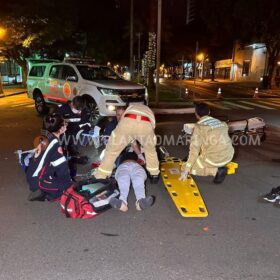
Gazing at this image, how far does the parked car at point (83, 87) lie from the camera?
423 inches

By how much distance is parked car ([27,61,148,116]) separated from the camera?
10.7m

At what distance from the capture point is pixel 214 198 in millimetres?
4945

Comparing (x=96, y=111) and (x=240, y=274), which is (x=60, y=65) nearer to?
(x=96, y=111)

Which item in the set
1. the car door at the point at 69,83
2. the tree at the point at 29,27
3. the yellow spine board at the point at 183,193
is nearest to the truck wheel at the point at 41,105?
the car door at the point at 69,83

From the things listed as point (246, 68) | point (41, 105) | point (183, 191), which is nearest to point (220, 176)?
point (183, 191)

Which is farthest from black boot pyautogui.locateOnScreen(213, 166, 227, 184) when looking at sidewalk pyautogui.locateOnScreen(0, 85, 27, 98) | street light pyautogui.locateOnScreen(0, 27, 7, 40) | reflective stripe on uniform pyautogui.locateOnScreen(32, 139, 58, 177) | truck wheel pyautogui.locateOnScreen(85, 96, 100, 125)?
street light pyautogui.locateOnScreen(0, 27, 7, 40)

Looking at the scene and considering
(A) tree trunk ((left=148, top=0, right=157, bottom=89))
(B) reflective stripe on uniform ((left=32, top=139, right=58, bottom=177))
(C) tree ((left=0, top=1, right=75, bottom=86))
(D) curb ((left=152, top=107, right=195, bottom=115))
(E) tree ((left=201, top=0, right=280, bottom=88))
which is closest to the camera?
(B) reflective stripe on uniform ((left=32, top=139, right=58, bottom=177))

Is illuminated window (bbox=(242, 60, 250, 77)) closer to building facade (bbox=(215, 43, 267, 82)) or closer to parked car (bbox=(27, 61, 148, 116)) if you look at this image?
building facade (bbox=(215, 43, 267, 82))

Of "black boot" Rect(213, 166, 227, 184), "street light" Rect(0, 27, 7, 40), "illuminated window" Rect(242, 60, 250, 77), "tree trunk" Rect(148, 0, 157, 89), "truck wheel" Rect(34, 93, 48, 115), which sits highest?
"tree trunk" Rect(148, 0, 157, 89)

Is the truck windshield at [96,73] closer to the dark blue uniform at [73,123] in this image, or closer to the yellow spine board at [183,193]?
the dark blue uniform at [73,123]

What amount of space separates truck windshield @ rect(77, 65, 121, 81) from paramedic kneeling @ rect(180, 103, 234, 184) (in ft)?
22.6

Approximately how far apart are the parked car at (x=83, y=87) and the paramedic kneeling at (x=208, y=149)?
5.54 metres

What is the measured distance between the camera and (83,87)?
36.8 ft

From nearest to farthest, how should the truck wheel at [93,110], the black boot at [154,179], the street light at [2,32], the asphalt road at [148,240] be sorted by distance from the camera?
1. the asphalt road at [148,240]
2. the black boot at [154,179]
3. the truck wheel at [93,110]
4. the street light at [2,32]
